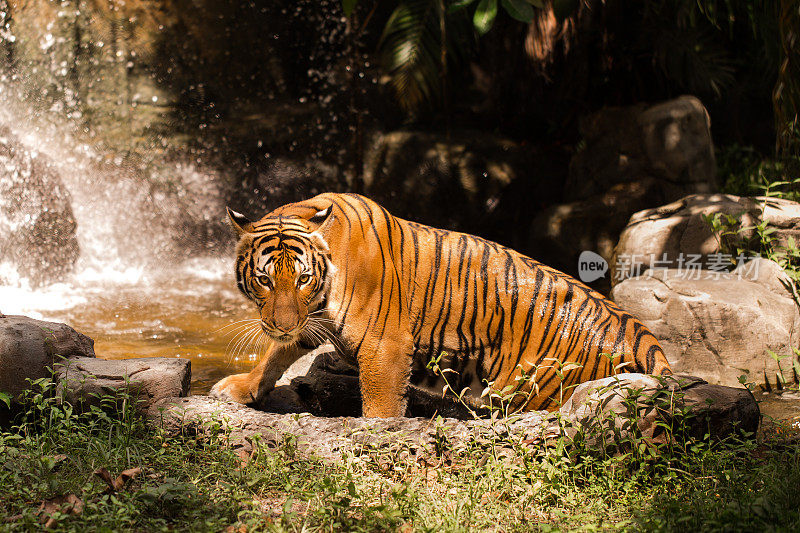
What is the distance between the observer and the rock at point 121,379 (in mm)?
3648

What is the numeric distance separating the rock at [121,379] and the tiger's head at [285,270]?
0.58 metres

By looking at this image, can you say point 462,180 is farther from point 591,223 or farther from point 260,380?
point 260,380

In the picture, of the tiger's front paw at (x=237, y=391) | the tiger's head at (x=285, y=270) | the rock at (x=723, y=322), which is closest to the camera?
the tiger's head at (x=285, y=270)

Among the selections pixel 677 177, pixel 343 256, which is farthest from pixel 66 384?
pixel 677 177

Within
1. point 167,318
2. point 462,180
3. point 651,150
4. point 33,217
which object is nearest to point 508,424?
point 167,318

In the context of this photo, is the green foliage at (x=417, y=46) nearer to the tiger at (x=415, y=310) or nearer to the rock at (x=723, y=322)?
the rock at (x=723, y=322)

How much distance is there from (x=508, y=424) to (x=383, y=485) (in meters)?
0.67

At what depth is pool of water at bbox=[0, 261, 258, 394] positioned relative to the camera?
19.7 ft

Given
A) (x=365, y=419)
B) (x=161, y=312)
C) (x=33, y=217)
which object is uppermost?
(x=33, y=217)

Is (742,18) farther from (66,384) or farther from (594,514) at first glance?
(66,384)

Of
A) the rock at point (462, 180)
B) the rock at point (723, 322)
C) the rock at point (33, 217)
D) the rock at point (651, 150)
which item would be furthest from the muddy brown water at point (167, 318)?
the rock at point (651, 150)

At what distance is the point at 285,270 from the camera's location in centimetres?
366

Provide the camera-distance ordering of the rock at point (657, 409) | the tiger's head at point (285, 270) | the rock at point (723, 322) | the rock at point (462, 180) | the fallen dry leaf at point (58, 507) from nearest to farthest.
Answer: the fallen dry leaf at point (58, 507) < the rock at point (657, 409) < the tiger's head at point (285, 270) < the rock at point (723, 322) < the rock at point (462, 180)

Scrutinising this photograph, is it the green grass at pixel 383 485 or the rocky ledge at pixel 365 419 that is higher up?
the rocky ledge at pixel 365 419
